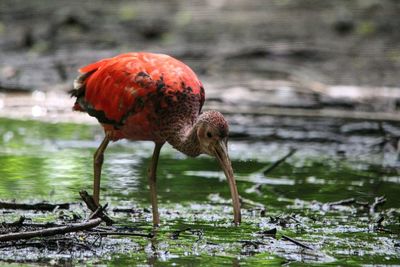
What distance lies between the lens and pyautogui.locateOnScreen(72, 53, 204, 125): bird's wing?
27.6 ft

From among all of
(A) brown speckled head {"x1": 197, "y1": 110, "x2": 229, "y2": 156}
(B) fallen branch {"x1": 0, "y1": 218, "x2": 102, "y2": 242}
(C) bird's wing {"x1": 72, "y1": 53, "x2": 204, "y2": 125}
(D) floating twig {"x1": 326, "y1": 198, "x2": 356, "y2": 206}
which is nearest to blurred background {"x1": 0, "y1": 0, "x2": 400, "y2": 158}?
(D) floating twig {"x1": 326, "y1": 198, "x2": 356, "y2": 206}

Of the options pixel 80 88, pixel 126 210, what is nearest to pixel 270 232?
pixel 126 210

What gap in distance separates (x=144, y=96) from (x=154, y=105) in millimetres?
110

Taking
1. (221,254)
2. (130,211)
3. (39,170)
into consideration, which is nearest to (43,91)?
(39,170)

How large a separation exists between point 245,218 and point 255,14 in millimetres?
11609

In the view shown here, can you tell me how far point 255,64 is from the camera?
56.6 feet

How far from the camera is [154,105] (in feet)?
27.5

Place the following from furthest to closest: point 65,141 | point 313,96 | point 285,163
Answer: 1. point 313,96
2. point 65,141
3. point 285,163

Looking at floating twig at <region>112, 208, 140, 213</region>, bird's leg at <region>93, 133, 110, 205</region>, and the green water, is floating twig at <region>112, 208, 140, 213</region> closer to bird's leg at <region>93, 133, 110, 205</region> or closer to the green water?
the green water

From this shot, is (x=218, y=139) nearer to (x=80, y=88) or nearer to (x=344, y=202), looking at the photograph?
(x=344, y=202)

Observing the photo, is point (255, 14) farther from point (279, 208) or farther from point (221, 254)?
point (221, 254)

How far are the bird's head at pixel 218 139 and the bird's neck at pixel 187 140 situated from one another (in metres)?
0.14

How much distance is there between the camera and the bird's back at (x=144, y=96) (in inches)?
330

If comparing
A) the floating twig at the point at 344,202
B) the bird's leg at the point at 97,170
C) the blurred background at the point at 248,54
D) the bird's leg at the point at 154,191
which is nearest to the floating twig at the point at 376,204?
the floating twig at the point at 344,202
